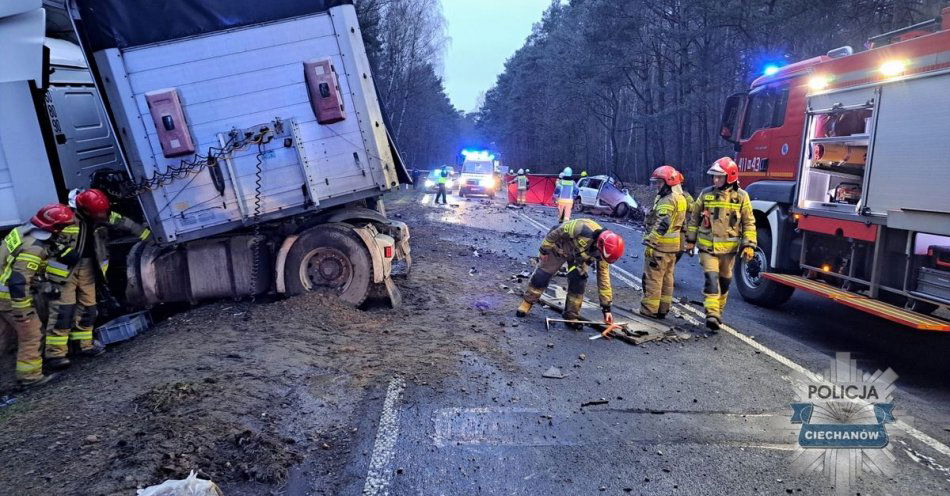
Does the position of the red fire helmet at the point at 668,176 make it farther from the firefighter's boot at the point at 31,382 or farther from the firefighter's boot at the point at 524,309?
the firefighter's boot at the point at 31,382

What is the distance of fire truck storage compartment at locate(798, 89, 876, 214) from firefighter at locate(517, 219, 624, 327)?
2.68 meters

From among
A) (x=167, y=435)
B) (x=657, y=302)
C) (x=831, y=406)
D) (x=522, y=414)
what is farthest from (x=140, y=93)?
(x=831, y=406)

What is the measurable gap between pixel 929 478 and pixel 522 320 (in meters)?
3.81

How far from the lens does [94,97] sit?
277 inches

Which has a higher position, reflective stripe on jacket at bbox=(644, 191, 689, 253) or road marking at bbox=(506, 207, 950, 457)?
reflective stripe on jacket at bbox=(644, 191, 689, 253)

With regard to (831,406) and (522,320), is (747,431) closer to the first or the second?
(831,406)

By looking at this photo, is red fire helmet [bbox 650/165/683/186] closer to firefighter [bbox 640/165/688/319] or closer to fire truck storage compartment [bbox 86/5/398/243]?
firefighter [bbox 640/165/688/319]

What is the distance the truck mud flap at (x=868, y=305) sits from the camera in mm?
4348

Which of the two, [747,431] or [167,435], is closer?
[167,435]

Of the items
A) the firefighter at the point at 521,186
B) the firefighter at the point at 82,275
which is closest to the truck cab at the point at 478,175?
the firefighter at the point at 521,186

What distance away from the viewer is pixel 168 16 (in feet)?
17.9

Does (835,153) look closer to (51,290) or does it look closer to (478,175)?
→ (51,290)

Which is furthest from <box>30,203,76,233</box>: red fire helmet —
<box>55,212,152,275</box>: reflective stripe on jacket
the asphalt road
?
the asphalt road

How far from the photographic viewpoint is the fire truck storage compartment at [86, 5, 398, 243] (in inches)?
216
